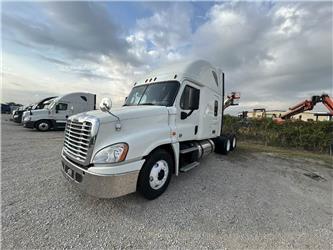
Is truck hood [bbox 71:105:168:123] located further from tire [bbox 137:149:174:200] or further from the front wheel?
the front wheel

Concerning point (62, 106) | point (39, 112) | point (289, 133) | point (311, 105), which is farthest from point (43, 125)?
point (311, 105)

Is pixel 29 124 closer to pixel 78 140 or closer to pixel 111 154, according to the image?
pixel 78 140

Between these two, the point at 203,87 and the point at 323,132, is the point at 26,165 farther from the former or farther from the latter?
the point at 323,132

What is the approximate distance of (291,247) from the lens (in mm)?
2516

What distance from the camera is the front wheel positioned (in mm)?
13609

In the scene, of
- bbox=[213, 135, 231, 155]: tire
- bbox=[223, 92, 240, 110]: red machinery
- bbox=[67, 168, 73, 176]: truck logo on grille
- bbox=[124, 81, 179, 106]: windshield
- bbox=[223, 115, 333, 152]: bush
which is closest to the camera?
bbox=[67, 168, 73, 176]: truck logo on grille

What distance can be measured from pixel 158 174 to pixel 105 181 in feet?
3.69

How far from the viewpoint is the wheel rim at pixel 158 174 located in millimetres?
3476

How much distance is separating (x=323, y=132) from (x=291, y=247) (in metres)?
10.9

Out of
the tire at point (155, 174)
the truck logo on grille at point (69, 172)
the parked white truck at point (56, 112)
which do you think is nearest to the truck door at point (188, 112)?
the tire at point (155, 174)

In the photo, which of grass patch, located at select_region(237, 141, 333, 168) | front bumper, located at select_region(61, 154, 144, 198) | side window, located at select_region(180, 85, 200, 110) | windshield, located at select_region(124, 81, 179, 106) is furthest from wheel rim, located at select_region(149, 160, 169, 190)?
grass patch, located at select_region(237, 141, 333, 168)

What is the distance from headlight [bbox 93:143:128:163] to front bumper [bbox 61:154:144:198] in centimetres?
14

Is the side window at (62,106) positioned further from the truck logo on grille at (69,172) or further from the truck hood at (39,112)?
the truck logo on grille at (69,172)

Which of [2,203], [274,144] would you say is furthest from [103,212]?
[274,144]
